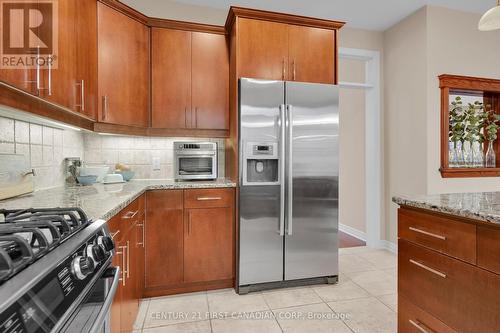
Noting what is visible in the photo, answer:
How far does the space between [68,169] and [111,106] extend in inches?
25.9

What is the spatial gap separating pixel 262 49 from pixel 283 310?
2.22 m

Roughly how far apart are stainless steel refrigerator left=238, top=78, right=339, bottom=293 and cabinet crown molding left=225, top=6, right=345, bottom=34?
0.61m

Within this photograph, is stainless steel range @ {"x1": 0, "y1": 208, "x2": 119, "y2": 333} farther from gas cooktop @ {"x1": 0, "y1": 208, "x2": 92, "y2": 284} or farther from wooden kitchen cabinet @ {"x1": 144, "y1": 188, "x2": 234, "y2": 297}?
wooden kitchen cabinet @ {"x1": 144, "y1": 188, "x2": 234, "y2": 297}

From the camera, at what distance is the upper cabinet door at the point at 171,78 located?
270 cm

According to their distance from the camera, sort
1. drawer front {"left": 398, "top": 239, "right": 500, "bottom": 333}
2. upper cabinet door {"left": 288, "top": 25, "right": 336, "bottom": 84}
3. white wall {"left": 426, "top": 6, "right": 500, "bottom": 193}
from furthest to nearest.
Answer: white wall {"left": 426, "top": 6, "right": 500, "bottom": 193}, upper cabinet door {"left": 288, "top": 25, "right": 336, "bottom": 84}, drawer front {"left": 398, "top": 239, "right": 500, "bottom": 333}

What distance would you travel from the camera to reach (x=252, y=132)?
2.45 meters

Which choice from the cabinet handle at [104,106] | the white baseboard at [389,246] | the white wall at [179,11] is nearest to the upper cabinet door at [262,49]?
the white wall at [179,11]

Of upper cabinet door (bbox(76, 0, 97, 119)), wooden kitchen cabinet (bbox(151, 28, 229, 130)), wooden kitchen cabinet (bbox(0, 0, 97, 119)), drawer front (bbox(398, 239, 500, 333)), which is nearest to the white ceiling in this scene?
wooden kitchen cabinet (bbox(151, 28, 229, 130))

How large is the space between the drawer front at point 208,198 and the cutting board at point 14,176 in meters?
1.08

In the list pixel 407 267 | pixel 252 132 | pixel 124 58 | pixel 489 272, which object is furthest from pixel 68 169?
pixel 489 272

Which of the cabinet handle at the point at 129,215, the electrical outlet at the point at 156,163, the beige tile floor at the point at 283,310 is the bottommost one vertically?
the beige tile floor at the point at 283,310

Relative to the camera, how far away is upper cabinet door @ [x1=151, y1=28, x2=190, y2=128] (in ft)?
8.86

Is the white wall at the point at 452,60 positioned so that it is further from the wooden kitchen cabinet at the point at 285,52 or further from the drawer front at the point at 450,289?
the drawer front at the point at 450,289

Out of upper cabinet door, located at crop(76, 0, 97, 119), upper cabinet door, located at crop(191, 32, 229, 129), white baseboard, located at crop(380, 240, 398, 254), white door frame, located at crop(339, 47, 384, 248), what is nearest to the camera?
upper cabinet door, located at crop(76, 0, 97, 119)
